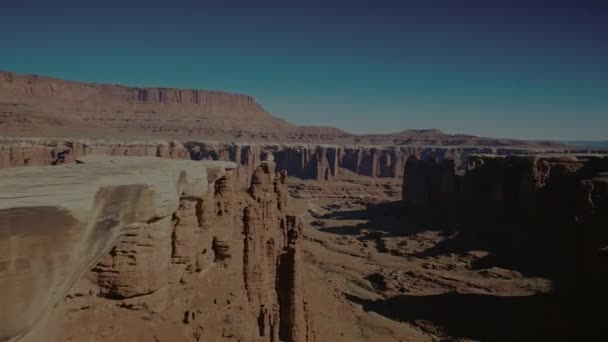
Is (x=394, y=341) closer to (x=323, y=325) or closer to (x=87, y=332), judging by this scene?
(x=323, y=325)

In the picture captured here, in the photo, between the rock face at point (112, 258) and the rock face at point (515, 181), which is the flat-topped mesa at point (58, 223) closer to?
the rock face at point (112, 258)

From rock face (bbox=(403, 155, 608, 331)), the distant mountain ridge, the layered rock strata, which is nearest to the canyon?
rock face (bbox=(403, 155, 608, 331))

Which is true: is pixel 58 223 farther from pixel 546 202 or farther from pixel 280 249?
pixel 546 202

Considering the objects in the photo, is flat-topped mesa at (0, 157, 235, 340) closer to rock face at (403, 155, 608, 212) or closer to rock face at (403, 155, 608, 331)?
rock face at (403, 155, 608, 331)

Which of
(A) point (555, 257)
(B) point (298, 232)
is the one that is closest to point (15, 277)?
(B) point (298, 232)

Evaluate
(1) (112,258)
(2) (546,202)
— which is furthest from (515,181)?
(1) (112,258)

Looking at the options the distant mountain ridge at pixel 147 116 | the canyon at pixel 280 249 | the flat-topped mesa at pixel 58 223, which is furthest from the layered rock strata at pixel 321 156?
the flat-topped mesa at pixel 58 223
